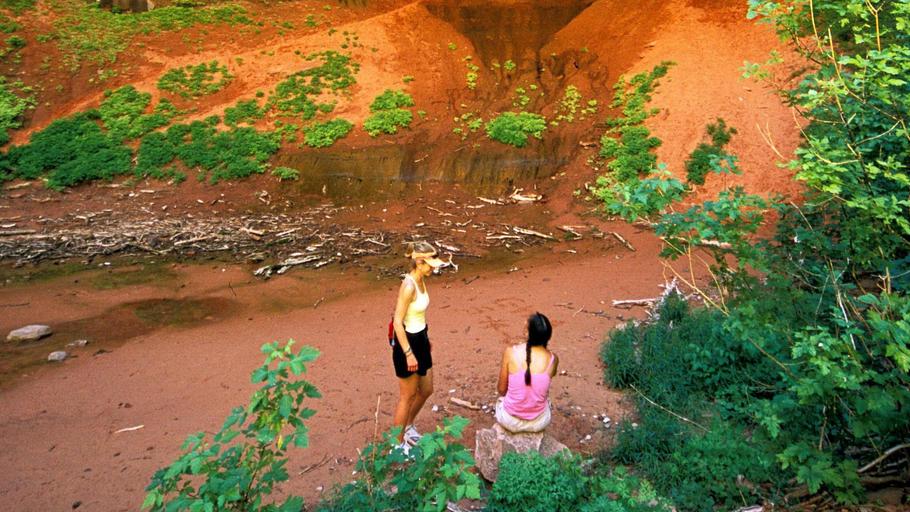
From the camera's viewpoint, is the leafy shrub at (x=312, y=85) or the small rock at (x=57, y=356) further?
the leafy shrub at (x=312, y=85)

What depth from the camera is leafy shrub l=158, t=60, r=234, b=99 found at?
54.1 feet

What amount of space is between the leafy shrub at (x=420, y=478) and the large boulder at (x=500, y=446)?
74 centimetres

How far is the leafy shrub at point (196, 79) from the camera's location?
16.5 metres

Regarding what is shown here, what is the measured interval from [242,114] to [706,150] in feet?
40.5

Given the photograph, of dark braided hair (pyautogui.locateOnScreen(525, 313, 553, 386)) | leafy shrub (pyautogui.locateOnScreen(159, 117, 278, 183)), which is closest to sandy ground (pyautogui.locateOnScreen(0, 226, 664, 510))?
dark braided hair (pyautogui.locateOnScreen(525, 313, 553, 386))

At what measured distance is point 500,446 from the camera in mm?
4266

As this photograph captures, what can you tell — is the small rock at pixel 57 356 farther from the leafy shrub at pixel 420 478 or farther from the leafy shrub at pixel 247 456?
the leafy shrub at pixel 247 456

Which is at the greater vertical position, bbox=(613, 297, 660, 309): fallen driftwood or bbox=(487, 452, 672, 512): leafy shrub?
bbox=(487, 452, 672, 512): leafy shrub

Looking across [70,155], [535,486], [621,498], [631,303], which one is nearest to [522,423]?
[535,486]

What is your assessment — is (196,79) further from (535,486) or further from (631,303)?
(535,486)

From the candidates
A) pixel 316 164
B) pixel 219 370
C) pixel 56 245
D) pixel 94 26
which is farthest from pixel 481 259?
pixel 94 26

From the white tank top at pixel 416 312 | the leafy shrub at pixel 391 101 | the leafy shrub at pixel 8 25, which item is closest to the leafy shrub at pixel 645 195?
the white tank top at pixel 416 312

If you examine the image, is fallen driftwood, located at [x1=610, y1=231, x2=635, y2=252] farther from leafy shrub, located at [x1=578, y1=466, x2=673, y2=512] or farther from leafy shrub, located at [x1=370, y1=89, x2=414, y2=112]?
leafy shrub, located at [x1=370, y1=89, x2=414, y2=112]

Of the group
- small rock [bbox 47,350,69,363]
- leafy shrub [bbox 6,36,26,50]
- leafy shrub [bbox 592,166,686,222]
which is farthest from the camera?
leafy shrub [bbox 6,36,26,50]
